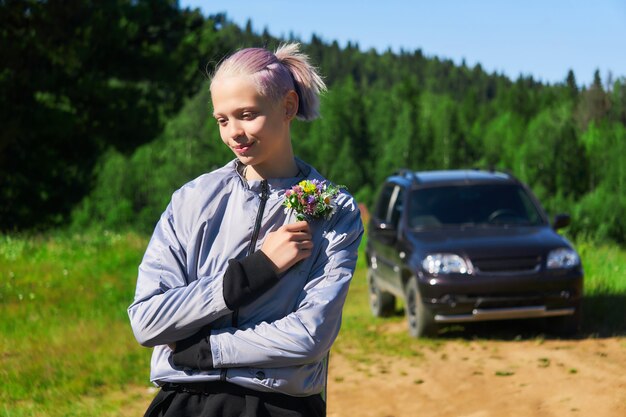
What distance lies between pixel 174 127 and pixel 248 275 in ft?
201

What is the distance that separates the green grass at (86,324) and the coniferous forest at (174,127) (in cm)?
242

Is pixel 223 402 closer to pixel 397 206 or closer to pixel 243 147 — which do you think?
pixel 243 147

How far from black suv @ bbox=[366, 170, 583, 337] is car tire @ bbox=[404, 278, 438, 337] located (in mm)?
10

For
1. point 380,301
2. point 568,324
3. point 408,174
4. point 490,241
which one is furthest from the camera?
point 380,301

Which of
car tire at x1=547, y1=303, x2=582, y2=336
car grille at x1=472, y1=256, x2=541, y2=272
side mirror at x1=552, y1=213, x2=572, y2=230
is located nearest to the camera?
car grille at x1=472, y1=256, x2=541, y2=272

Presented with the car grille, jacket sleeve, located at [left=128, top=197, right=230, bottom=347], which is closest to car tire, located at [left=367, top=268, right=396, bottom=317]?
the car grille

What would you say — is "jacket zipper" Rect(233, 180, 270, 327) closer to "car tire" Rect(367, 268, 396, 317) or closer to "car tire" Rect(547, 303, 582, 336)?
"car tire" Rect(547, 303, 582, 336)

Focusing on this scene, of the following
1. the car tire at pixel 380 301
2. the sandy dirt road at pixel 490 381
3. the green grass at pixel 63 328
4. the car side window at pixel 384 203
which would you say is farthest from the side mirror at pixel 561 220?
the green grass at pixel 63 328

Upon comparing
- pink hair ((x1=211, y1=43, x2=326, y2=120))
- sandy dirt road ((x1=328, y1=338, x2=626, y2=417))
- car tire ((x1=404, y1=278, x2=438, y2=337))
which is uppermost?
pink hair ((x1=211, y1=43, x2=326, y2=120))

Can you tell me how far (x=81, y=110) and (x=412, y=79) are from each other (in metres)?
81.1

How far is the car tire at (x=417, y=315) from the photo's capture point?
977 centimetres

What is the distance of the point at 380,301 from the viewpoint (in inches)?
477

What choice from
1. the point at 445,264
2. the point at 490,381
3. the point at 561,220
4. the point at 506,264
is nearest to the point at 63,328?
the point at 445,264

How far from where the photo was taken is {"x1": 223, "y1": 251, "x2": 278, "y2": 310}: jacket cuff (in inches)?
96.2
